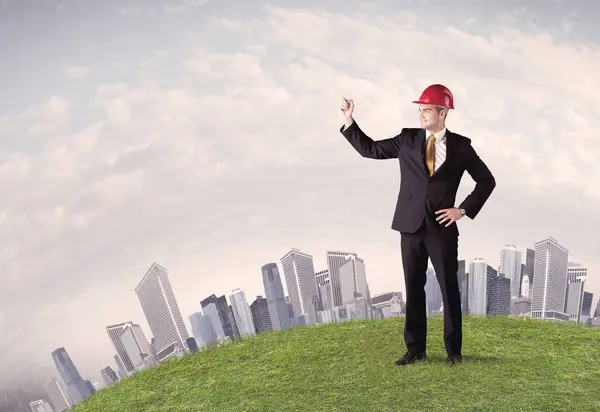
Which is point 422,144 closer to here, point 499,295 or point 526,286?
point 499,295

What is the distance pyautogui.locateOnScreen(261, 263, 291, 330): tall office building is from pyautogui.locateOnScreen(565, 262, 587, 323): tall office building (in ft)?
8.75

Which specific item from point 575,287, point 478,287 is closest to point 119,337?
point 478,287

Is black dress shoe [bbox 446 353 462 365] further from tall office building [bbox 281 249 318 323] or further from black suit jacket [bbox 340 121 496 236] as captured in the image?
tall office building [bbox 281 249 318 323]

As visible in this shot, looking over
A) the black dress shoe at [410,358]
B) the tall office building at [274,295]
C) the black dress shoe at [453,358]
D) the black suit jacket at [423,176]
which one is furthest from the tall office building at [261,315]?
the black suit jacket at [423,176]

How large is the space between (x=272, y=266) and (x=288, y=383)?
2702mm

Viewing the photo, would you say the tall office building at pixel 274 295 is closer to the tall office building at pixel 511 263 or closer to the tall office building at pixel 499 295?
the tall office building at pixel 499 295

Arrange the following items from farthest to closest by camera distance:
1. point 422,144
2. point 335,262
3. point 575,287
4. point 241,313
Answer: point 575,287 → point 335,262 → point 241,313 → point 422,144

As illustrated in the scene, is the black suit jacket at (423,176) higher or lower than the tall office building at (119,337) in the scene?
higher

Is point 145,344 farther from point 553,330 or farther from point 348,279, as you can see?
point 553,330

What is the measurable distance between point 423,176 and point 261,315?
2837 mm

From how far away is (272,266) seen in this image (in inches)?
346

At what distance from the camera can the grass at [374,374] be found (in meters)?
5.66

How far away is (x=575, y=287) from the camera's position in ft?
29.4

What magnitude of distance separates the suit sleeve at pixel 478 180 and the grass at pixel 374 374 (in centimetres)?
118
